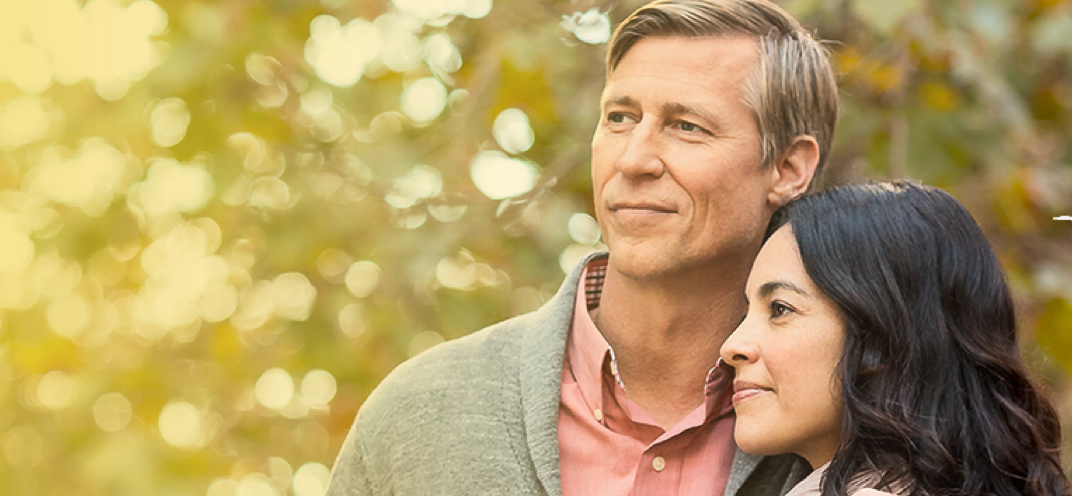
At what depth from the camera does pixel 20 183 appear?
3.46m

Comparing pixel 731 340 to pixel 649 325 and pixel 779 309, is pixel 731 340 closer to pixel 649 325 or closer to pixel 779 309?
pixel 779 309

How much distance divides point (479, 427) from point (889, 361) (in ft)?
1.96

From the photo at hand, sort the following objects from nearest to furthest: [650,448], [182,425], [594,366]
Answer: [650,448]
[594,366]
[182,425]

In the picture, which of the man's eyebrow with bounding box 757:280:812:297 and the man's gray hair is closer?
the man's eyebrow with bounding box 757:280:812:297

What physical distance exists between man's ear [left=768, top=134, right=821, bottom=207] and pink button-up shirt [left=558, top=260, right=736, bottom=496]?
0.29 metres

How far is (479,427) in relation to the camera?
1.71 meters

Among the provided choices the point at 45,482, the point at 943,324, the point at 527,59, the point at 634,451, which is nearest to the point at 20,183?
the point at 45,482

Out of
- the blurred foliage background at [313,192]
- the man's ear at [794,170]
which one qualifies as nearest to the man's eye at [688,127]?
the man's ear at [794,170]

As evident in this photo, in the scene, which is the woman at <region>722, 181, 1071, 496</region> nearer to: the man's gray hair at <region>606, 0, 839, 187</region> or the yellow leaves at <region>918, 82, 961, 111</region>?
the man's gray hair at <region>606, 0, 839, 187</region>

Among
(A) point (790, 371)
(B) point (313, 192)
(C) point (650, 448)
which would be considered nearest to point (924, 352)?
(A) point (790, 371)

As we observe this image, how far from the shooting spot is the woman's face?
1.50 meters

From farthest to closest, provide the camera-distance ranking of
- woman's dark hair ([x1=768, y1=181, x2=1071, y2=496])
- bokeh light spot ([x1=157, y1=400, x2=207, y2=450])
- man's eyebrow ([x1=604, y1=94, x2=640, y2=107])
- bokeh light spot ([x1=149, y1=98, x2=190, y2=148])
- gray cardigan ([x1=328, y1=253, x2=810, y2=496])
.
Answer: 1. bokeh light spot ([x1=157, y1=400, x2=207, y2=450])
2. bokeh light spot ([x1=149, y1=98, x2=190, y2=148])
3. man's eyebrow ([x1=604, y1=94, x2=640, y2=107])
4. gray cardigan ([x1=328, y1=253, x2=810, y2=496])
5. woman's dark hair ([x1=768, y1=181, x2=1071, y2=496])

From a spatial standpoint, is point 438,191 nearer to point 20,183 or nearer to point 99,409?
point 99,409

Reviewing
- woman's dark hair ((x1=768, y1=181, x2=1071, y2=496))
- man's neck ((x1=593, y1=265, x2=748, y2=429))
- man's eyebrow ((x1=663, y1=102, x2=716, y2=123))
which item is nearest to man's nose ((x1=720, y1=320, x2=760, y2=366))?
woman's dark hair ((x1=768, y1=181, x2=1071, y2=496))
